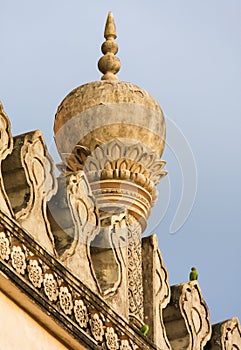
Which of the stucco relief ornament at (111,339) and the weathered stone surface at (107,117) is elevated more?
the weathered stone surface at (107,117)

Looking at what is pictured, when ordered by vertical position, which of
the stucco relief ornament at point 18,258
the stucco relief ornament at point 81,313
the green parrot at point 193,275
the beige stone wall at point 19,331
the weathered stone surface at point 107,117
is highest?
the weathered stone surface at point 107,117

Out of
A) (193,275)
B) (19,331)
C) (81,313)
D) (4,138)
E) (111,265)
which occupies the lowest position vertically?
(19,331)

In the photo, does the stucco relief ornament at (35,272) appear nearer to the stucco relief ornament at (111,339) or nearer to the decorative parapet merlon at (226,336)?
the stucco relief ornament at (111,339)

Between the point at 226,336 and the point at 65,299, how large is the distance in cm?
269

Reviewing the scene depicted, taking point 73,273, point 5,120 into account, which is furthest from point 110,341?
point 5,120

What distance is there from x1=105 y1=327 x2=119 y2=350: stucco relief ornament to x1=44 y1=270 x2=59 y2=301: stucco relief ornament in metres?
0.77

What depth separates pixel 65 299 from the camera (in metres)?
18.4

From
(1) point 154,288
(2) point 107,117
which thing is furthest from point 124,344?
(2) point 107,117

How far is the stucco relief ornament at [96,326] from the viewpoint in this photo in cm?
1870

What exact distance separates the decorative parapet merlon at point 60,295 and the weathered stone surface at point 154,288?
0.50m

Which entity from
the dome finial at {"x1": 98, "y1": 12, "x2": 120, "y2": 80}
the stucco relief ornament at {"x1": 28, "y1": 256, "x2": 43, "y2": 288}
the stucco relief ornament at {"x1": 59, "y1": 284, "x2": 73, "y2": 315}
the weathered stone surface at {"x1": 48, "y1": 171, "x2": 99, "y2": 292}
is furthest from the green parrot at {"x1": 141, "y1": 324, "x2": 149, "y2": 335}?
the dome finial at {"x1": 98, "y1": 12, "x2": 120, "y2": 80}

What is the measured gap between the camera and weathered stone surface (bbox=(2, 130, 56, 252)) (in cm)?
1823

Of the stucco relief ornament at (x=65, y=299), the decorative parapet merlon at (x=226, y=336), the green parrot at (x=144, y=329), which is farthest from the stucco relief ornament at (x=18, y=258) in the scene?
the decorative parapet merlon at (x=226, y=336)

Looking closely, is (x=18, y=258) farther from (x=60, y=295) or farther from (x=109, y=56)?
(x=109, y=56)
